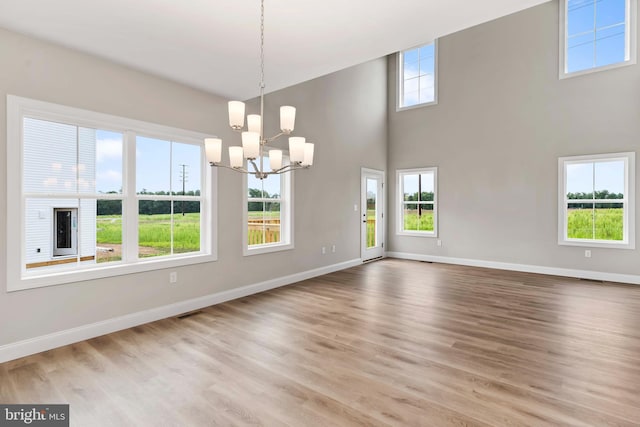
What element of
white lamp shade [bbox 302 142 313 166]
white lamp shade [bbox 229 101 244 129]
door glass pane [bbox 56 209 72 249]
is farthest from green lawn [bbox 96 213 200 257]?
white lamp shade [bbox 302 142 313 166]

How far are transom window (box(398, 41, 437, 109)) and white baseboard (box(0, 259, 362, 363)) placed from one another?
5169mm

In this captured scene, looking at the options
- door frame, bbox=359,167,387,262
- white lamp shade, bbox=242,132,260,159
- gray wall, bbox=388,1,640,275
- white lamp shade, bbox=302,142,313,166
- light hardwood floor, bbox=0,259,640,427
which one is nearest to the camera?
light hardwood floor, bbox=0,259,640,427

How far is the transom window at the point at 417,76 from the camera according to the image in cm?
736

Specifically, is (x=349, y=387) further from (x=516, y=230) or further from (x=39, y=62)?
(x=516, y=230)

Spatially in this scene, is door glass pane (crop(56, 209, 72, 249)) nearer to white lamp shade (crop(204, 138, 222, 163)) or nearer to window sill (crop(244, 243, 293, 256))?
white lamp shade (crop(204, 138, 222, 163))

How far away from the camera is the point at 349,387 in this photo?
7.59 ft

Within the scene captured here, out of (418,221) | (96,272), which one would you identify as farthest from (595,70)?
(96,272)

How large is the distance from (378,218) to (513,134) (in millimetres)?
3197

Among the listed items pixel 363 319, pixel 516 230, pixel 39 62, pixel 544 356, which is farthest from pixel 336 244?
pixel 39 62

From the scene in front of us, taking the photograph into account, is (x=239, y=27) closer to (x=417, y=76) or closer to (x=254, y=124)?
(x=254, y=124)

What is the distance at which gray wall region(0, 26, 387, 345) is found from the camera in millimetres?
2842

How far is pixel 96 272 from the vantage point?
3248 mm

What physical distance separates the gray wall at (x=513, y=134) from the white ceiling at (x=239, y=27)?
14.4ft

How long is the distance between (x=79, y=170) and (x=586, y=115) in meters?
7.46
